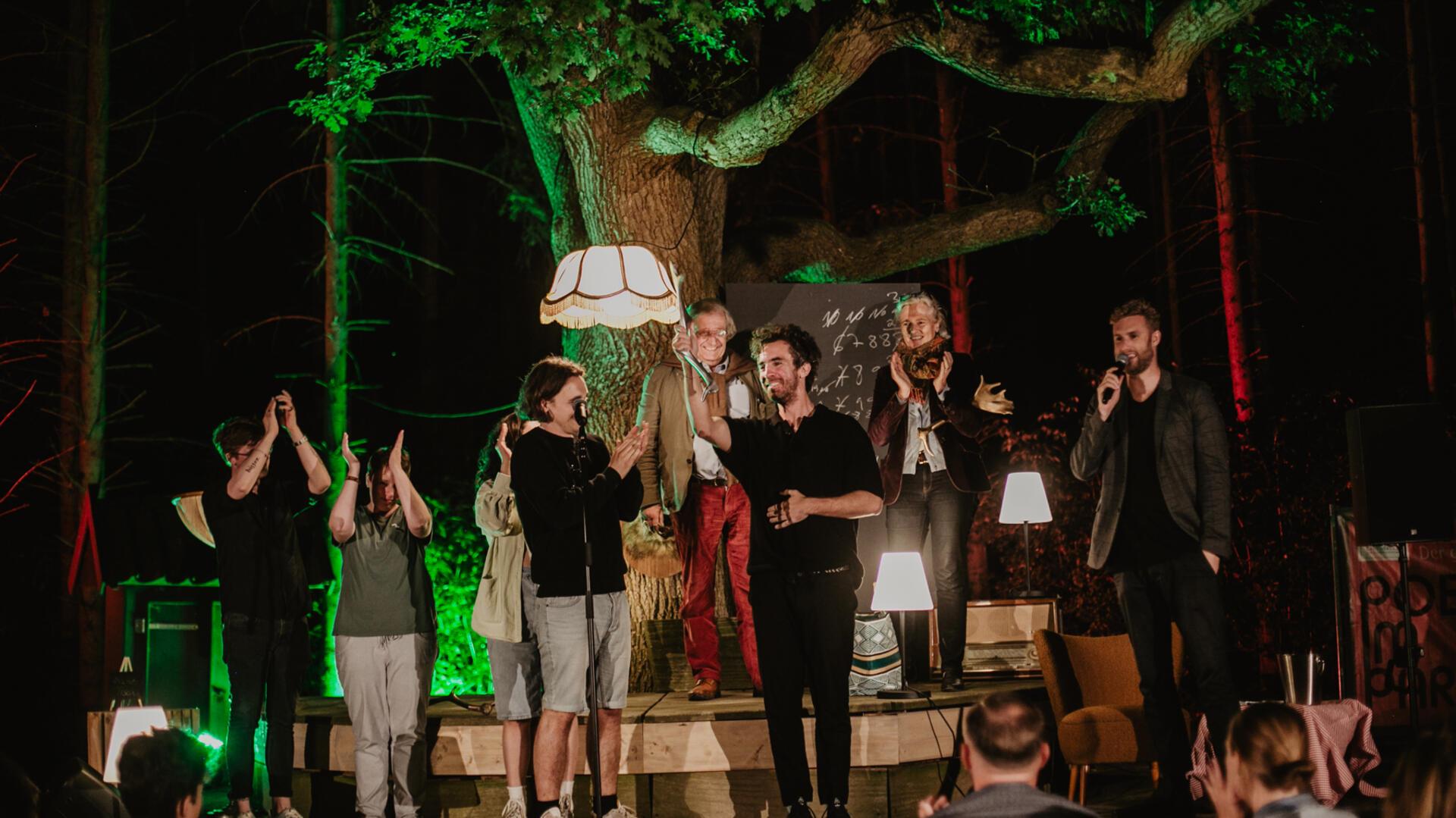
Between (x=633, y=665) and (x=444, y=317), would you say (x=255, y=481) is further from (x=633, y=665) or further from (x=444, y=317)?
(x=444, y=317)

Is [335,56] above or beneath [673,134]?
above

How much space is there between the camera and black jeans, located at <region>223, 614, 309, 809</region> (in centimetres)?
589

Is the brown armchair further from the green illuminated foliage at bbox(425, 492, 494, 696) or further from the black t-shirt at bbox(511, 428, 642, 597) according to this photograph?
the green illuminated foliage at bbox(425, 492, 494, 696)

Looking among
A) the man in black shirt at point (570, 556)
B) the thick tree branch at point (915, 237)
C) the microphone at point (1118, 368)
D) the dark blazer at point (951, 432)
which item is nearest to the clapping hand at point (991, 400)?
the dark blazer at point (951, 432)

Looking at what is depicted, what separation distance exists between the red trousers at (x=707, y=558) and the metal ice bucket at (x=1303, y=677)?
2457mm

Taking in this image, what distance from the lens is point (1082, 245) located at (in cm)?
1923

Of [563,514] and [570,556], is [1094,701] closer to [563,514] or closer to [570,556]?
[570,556]

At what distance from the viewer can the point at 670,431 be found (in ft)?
21.6

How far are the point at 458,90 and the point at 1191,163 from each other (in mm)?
9106

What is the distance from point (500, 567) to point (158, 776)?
267cm

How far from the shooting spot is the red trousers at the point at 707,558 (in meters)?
6.52

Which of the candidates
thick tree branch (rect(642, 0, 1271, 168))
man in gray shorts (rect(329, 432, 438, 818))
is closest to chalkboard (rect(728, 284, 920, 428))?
thick tree branch (rect(642, 0, 1271, 168))

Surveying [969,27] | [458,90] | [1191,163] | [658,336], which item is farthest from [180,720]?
[1191,163]

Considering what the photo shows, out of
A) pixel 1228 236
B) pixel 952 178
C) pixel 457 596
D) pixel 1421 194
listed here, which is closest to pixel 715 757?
pixel 457 596
